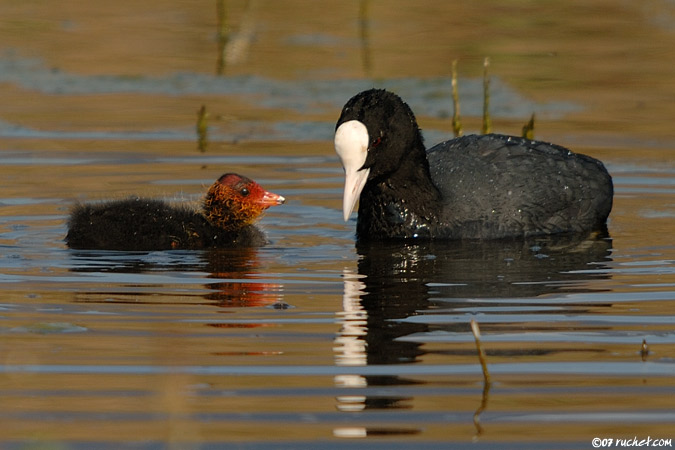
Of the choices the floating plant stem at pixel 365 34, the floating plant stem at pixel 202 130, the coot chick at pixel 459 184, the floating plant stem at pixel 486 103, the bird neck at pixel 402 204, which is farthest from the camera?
the floating plant stem at pixel 365 34

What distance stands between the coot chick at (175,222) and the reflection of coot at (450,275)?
0.65 metres

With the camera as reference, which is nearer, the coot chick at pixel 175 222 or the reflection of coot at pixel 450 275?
the reflection of coot at pixel 450 275

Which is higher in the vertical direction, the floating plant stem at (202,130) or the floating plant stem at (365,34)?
the floating plant stem at (365,34)

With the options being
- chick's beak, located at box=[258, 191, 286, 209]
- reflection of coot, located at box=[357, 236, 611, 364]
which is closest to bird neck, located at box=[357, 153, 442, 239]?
reflection of coot, located at box=[357, 236, 611, 364]

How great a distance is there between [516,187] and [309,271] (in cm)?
169

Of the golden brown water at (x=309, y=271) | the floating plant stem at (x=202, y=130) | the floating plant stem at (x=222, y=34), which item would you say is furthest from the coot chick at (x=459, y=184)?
the floating plant stem at (x=222, y=34)

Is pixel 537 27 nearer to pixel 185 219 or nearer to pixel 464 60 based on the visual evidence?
pixel 464 60

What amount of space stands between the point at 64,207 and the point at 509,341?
3904mm

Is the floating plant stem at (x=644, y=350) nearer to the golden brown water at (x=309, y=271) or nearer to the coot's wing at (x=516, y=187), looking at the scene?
the golden brown water at (x=309, y=271)

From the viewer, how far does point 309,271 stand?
6375 millimetres

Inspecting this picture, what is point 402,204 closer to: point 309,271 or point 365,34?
point 309,271

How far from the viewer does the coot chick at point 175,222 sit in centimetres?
688

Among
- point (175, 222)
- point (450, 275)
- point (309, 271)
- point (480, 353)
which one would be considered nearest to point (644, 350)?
point (480, 353)

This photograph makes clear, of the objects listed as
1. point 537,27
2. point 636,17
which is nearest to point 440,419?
point 537,27
